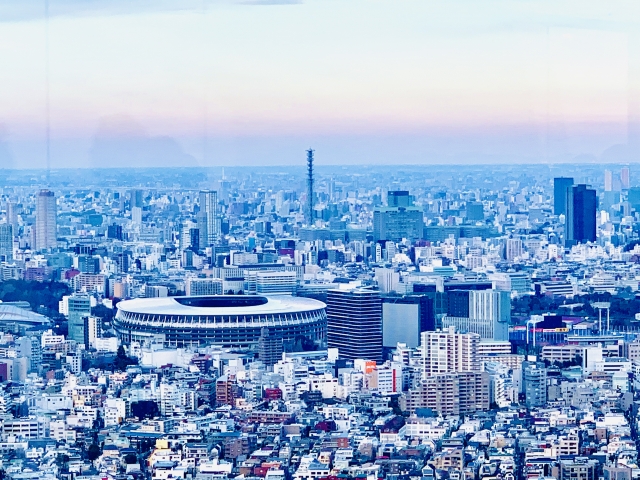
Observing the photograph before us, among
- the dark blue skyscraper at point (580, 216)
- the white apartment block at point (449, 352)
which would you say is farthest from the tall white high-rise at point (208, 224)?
the white apartment block at point (449, 352)

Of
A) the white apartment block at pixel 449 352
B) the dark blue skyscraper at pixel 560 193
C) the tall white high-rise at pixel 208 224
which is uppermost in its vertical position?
the dark blue skyscraper at pixel 560 193

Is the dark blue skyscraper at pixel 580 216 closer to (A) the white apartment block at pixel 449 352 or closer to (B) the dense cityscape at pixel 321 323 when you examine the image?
(B) the dense cityscape at pixel 321 323

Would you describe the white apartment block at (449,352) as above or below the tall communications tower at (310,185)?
below

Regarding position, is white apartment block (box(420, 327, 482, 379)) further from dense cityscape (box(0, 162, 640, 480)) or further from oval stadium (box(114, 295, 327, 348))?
oval stadium (box(114, 295, 327, 348))

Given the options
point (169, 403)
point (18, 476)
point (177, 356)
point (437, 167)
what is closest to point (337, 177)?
point (437, 167)

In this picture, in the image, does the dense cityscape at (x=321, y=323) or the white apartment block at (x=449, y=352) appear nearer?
the dense cityscape at (x=321, y=323)

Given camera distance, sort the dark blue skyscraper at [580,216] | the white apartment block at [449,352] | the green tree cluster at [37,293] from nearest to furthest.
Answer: the white apartment block at [449,352] < the green tree cluster at [37,293] < the dark blue skyscraper at [580,216]

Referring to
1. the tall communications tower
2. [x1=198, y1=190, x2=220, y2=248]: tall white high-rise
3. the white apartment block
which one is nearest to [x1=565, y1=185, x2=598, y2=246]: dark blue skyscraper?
the tall communications tower
